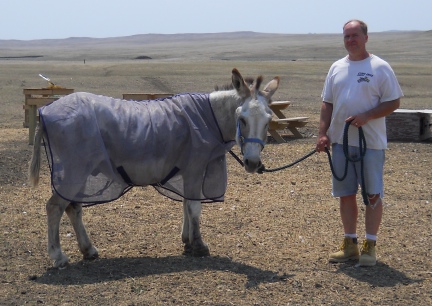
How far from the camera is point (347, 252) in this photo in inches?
287

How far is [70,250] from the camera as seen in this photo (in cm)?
773

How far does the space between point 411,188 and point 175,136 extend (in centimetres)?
449

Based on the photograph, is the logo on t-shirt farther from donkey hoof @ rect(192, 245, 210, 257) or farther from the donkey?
donkey hoof @ rect(192, 245, 210, 257)

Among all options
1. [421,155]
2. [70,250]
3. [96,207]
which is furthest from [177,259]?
[421,155]

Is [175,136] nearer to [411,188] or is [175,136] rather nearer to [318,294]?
[318,294]

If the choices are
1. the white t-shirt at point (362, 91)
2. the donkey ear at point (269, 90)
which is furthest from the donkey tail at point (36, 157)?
the white t-shirt at point (362, 91)

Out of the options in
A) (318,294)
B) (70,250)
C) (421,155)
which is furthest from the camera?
(421,155)

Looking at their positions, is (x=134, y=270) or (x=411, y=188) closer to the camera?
(x=134, y=270)

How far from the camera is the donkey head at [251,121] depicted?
6875 mm

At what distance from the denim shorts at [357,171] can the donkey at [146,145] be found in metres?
0.73

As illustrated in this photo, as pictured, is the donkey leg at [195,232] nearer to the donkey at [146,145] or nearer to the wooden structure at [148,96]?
the donkey at [146,145]

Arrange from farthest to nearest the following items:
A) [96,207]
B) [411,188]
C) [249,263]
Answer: [411,188], [96,207], [249,263]

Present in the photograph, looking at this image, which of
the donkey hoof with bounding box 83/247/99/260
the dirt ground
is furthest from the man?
the donkey hoof with bounding box 83/247/99/260

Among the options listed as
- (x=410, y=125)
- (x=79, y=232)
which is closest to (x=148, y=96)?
(x=410, y=125)
